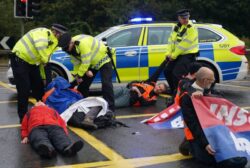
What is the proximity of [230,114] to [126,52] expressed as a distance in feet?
17.1

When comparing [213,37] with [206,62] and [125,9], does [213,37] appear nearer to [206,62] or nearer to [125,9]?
[206,62]

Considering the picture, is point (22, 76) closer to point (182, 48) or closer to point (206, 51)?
point (182, 48)

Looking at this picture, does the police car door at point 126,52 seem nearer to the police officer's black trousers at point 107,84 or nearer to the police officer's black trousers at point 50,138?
the police officer's black trousers at point 107,84

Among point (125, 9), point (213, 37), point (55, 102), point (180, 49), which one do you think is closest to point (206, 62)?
point (213, 37)

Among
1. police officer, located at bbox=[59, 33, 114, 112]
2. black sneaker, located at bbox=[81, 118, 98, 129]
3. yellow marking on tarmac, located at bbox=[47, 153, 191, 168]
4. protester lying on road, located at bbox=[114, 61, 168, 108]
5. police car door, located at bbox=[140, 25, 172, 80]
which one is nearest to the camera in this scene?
yellow marking on tarmac, located at bbox=[47, 153, 191, 168]

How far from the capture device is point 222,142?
5.33m

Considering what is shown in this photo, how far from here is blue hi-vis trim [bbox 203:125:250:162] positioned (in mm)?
5289

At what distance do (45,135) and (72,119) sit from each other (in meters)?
1.40

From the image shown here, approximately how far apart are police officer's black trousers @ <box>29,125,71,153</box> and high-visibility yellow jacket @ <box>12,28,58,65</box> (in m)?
1.46

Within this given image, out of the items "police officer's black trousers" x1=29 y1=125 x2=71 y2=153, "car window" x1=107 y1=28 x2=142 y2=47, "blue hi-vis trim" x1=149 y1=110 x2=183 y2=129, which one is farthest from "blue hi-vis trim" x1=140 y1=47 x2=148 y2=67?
"police officer's black trousers" x1=29 y1=125 x2=71 y2=153

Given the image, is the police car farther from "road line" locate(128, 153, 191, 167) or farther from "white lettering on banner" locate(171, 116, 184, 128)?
"road line" locate(128, 153, 191, 167)

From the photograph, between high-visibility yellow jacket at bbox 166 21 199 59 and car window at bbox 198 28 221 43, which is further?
car window at bbox 198 28 221 43

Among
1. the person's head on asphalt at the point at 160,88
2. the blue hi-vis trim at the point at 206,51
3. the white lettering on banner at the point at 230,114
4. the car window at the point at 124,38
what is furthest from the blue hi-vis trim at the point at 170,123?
the blue hi-vis trim at the point at 206,51

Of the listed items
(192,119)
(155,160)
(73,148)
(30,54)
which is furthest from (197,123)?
(30,54)
